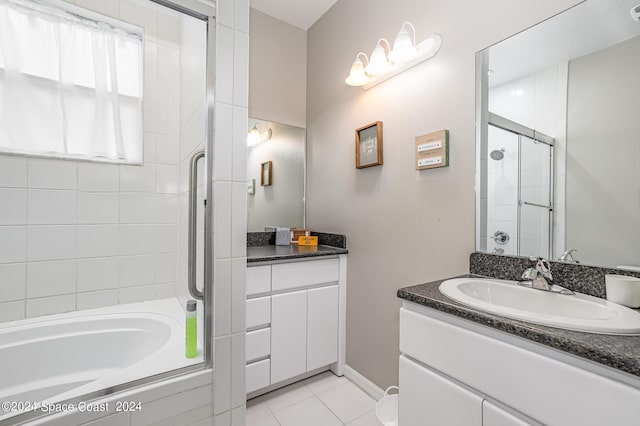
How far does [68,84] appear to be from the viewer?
5.29 ft

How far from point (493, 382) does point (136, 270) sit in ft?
6.68

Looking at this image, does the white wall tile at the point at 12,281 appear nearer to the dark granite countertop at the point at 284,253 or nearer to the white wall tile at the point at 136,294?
the white wall tile at the point at 136,294

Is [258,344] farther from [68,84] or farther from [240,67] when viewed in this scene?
[68,84]

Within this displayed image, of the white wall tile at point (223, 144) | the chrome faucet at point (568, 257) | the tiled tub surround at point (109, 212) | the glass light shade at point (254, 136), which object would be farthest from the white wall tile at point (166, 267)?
the chrome faucet at point (568, 257)

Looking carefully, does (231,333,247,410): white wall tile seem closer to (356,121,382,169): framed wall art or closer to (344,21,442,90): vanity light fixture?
(356,121,382,169): framed wall art

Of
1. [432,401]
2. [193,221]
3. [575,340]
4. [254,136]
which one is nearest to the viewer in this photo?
[575,340]

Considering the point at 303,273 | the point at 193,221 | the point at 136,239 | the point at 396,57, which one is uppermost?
the point at 396,57

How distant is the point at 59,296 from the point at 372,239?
6.34 feet

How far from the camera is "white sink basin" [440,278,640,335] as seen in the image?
26.6 inches

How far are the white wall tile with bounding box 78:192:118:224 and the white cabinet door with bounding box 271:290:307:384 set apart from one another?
1181mm

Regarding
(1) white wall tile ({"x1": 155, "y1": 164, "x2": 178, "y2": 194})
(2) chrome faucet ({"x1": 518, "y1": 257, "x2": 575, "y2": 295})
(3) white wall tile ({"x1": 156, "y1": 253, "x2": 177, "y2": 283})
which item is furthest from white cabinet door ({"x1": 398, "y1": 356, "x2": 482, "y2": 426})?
(1) white wall tile ({"x1": 155, "y1": 164, "x2": 178, "y2": 194})

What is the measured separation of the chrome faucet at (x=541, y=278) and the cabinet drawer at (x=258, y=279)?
1254 mm

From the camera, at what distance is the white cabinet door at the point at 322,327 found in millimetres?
1831

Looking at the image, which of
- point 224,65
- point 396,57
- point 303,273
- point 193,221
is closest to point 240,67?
point 224,65
